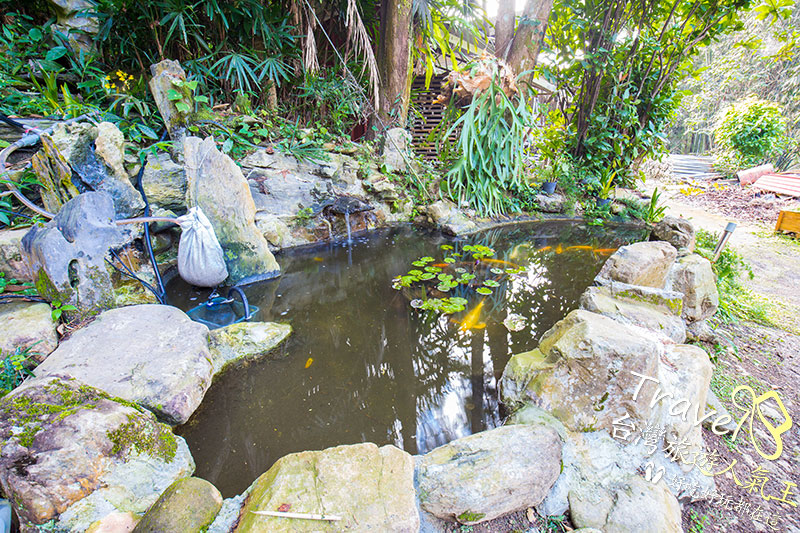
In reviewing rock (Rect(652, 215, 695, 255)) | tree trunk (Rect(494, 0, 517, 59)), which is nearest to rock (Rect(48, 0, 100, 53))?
tree trunk (Rect(494, 0, 517, 59))

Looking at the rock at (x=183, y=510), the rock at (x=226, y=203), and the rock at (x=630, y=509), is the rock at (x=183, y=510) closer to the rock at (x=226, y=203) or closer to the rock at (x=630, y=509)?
the rock at (x=630, y=509)

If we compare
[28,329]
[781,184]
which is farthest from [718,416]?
[781,184]

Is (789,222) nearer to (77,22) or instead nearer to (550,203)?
(550,203)

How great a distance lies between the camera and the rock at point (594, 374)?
149cm

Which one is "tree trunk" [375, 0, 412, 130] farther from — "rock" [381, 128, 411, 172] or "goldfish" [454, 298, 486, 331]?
"goldfish" [454, 298, 486, 331]

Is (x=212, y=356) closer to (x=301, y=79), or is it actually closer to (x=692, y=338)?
(x=692, y=338)

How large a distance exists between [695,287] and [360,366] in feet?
7.58

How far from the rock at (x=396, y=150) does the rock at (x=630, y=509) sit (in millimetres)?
4793

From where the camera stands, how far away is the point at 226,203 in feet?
10.8

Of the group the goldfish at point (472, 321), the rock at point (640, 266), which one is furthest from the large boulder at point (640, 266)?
the goldfish at point (472, 321)

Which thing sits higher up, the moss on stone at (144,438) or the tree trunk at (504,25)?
the tree trunk at (504,25)

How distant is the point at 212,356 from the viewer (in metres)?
2.10

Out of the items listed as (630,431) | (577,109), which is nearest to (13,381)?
(630,431)

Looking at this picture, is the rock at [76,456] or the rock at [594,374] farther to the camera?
the rock at [594,374]
